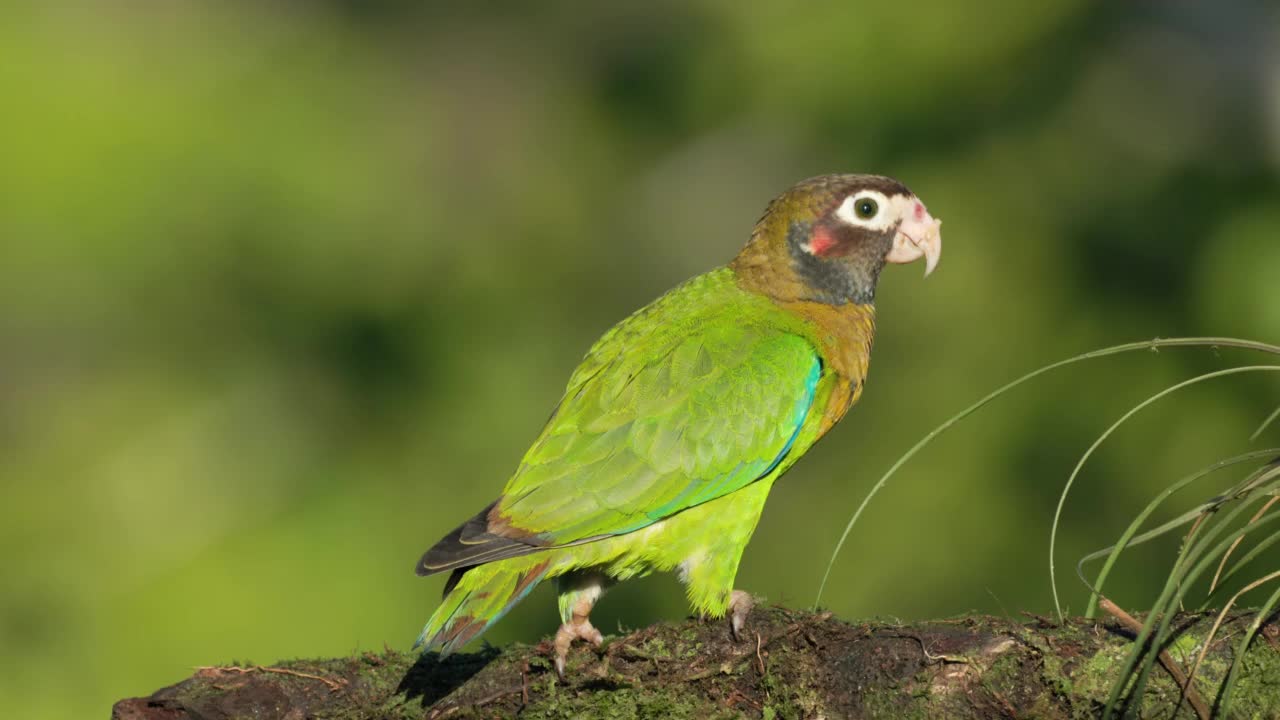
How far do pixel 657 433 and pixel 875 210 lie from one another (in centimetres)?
160

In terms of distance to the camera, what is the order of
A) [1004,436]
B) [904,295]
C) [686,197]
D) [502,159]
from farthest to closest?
[502,159]
[686,197]
[904,295]
[1004,436]

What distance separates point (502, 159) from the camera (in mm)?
12047

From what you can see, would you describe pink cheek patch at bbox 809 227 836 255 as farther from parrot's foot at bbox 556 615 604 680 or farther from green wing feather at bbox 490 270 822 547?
parrot's foot at bbox 556 615 604 680

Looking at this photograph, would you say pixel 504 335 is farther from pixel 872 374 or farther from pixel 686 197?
pixel 872 374

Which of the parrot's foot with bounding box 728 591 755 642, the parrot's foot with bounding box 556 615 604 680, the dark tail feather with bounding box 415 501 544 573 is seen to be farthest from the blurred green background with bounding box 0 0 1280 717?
the dark tail feather with bounding box 415 501 544 573

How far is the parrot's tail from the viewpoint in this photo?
144 inches

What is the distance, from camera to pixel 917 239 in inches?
209

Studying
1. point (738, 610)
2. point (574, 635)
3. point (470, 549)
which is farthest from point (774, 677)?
point (470, 549)

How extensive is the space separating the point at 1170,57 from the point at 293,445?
27.0ft

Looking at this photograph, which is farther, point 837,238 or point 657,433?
point 837,238

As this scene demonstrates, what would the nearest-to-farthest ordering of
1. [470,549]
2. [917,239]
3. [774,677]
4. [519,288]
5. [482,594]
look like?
1. [774,677]
2. [470,549]
3. [482,594]
4. [917,239]
5. [519,288]

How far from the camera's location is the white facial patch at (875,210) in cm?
514

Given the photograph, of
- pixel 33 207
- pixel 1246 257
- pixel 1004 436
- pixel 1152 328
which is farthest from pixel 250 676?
pixel 33 207

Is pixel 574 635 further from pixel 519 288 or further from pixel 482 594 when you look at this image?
pixel 519 288
